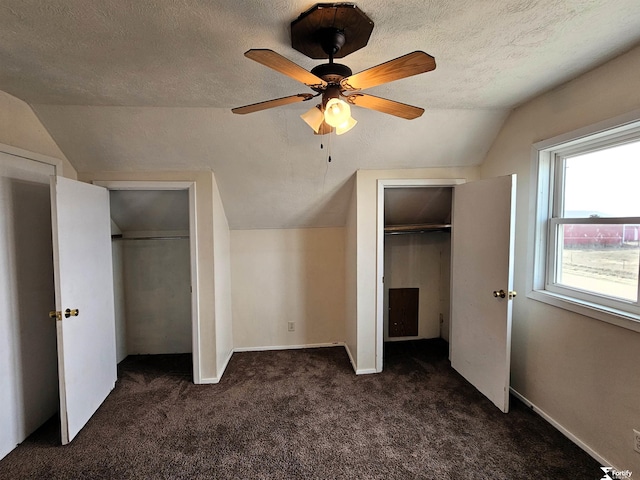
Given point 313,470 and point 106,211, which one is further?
point 106,211

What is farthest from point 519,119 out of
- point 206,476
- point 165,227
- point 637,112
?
point 165,227

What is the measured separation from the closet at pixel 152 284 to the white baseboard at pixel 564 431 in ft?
10.5

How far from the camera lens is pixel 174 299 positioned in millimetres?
3268

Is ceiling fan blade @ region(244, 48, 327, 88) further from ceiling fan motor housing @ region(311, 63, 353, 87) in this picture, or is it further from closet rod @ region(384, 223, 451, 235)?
closet rod @ region(384, 223, 451, 235)

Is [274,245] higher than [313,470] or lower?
higher

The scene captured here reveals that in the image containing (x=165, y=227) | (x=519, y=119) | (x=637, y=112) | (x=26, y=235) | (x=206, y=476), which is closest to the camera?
(x=637, y=112)

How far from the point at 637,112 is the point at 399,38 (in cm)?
132

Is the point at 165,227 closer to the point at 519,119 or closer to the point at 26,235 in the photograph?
the point at 26,235

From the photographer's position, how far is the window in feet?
5.57

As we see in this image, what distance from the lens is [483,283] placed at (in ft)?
8.00

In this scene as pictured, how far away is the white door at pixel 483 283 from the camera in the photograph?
7.18ft

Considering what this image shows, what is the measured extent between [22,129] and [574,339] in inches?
155

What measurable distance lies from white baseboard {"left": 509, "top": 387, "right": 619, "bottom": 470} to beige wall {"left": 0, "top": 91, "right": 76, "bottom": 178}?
4039 millimetres

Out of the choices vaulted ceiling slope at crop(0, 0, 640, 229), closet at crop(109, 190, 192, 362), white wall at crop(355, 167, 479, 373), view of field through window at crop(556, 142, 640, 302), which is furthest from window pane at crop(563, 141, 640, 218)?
closet at crop(109, 190, 192, 362)
